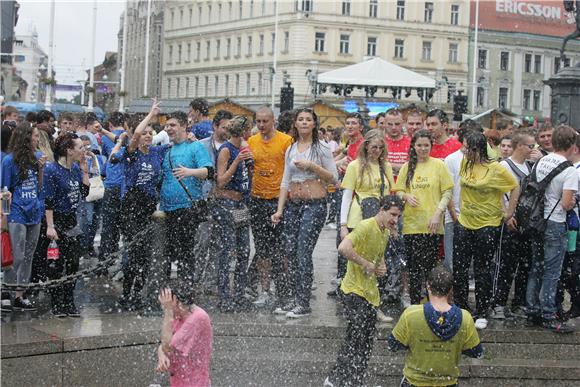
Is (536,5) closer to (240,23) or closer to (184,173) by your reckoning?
(240,23)

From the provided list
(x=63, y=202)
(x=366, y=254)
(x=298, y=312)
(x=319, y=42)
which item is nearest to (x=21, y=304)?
(x=63, y=202)

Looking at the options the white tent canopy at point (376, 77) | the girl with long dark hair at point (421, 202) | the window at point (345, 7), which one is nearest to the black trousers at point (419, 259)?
the girl with long dark hair at point (421, 202)

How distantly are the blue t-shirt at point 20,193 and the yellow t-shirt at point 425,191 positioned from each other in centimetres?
344

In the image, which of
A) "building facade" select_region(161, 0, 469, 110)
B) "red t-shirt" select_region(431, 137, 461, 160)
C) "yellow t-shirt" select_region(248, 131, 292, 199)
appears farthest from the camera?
"building facade" select_region(161, 0, 469, 110)

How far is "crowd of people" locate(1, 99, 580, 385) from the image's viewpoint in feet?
30.8

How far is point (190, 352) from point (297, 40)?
75459mm

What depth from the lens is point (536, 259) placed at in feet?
32.0

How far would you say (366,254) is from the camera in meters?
7.80

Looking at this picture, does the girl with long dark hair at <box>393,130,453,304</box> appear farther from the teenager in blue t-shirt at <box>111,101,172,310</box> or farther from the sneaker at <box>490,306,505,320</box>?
the teenager in blue t-shirt at <box>111,101,172,310</box>

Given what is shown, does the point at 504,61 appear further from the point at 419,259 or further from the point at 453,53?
the point at 419,259

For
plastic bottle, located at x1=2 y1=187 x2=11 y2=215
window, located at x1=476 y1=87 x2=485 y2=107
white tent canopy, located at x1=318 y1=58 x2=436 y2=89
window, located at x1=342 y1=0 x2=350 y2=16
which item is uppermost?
window, located at x1=342 y1=0 x2=350 y2=16

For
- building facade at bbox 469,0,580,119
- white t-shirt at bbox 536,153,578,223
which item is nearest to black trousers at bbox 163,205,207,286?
white t-shirt at bbox 536,153,578,223

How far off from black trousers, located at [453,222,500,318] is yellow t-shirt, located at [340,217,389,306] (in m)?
2.00

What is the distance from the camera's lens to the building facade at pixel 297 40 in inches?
3194
